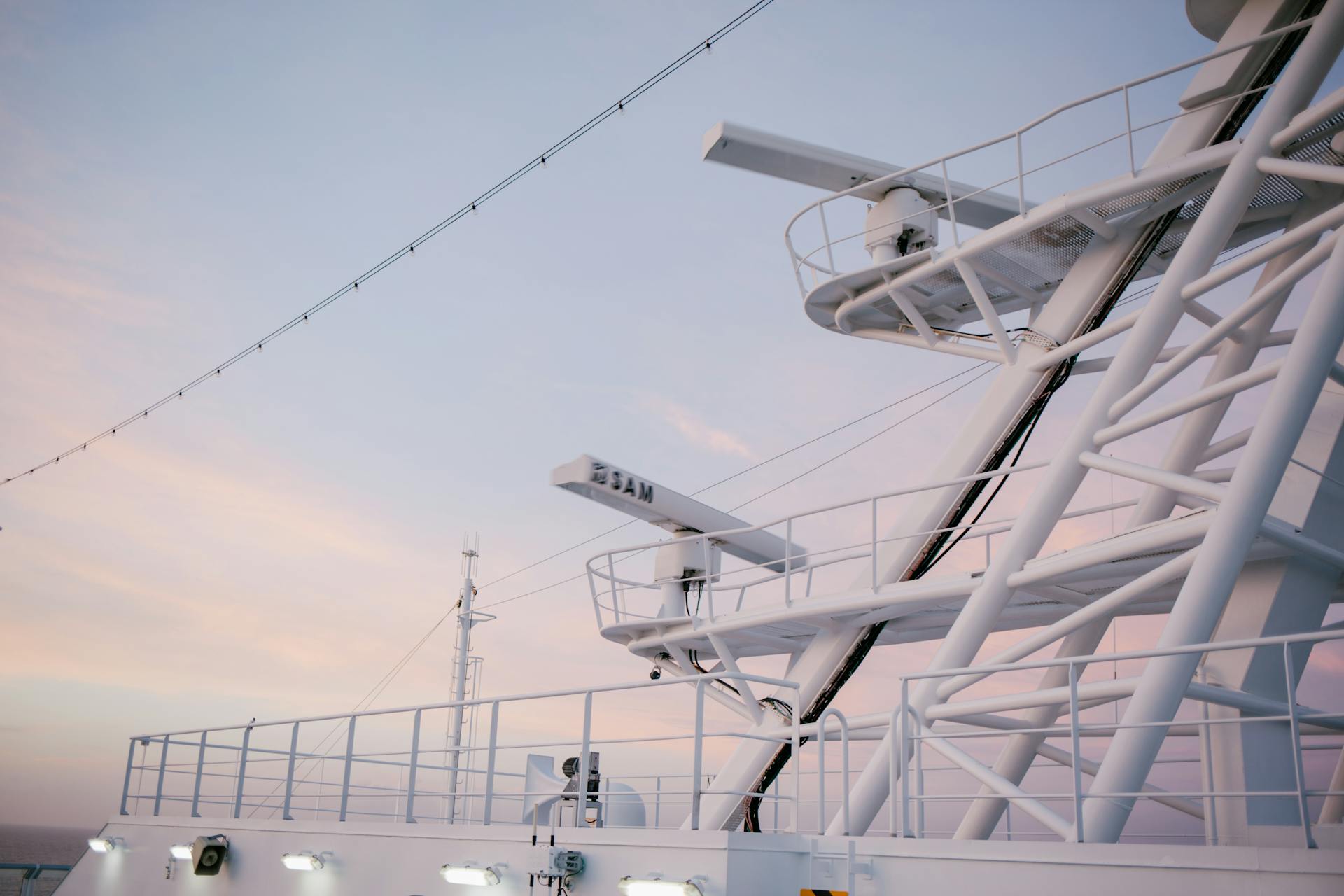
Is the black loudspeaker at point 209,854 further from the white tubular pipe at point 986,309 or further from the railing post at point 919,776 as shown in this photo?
the white tubular pipe at point 986,309

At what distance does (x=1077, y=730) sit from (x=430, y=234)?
14.9 m

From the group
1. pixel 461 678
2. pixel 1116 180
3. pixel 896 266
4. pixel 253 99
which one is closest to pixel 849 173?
pixel 896 266

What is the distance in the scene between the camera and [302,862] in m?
12.7

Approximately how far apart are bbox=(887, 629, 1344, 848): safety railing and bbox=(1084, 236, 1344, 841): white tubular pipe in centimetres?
17

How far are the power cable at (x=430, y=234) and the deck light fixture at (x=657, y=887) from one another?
11.6 m

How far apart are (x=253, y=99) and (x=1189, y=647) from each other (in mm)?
20432

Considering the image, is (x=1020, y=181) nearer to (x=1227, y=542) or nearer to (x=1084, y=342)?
(x=1084, y=342)

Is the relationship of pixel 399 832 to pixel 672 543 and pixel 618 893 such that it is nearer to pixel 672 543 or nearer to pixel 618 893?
pixel 618 893

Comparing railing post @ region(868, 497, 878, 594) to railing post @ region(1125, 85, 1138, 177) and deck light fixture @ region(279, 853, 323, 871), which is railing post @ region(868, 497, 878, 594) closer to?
railing post @ region(1125, 85, 1138, 177)

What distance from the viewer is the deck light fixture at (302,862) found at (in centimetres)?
1254

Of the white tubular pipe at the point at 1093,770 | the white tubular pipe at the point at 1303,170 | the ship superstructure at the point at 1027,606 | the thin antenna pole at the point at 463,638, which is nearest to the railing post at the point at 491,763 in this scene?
the ship superstructure at the point at 1027,606

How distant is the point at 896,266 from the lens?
1456cm

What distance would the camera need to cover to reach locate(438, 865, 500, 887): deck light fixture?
33.4 feet

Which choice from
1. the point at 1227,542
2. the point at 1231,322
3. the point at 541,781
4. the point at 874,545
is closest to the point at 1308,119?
the point at 1231,322
